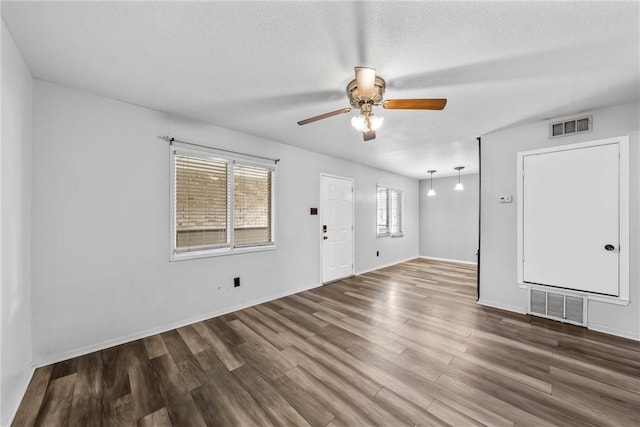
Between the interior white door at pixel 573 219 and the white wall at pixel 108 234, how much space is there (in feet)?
12.9

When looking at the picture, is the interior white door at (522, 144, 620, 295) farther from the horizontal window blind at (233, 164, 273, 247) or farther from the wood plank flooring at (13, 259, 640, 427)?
the horizontal window blind at (233, 164, 273, 247)

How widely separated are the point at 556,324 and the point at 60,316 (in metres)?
5.39

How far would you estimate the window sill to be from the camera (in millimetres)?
2889

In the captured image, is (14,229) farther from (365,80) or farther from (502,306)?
(502,306)

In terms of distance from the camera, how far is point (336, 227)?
16.0ft

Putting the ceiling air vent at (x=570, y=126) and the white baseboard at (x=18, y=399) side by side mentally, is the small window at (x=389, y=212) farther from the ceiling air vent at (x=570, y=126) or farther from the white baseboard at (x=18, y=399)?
the white baseboard at (x=18, y=399)

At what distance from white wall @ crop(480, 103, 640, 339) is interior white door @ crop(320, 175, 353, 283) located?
7.87 feet

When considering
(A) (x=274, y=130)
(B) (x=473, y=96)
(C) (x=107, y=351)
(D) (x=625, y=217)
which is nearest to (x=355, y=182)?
(A) (x=274, y=130)

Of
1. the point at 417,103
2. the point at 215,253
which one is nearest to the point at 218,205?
the point at 215,253

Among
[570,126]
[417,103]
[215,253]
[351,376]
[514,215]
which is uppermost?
[570,126]

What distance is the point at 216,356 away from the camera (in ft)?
7.47

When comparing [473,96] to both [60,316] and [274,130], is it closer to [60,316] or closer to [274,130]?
[274,130]

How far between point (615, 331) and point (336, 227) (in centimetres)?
384

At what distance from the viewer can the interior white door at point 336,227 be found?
4648mm
